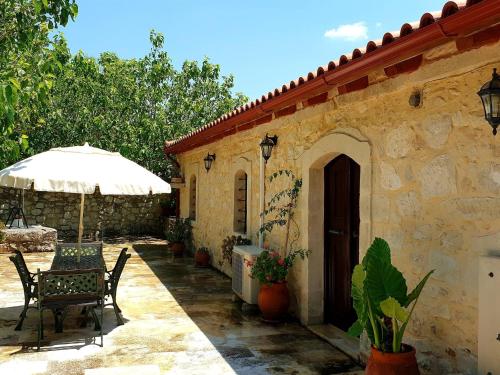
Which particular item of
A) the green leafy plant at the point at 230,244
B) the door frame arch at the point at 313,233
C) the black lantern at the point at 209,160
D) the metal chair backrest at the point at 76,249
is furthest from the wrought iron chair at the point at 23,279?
the black lantern at the point at 209,160

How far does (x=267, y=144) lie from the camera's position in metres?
6.44

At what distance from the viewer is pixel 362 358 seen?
4203 millimetres

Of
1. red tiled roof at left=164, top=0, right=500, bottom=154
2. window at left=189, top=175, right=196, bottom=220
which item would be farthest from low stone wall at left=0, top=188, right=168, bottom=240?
red tiled roof at left=164, top=0, right=500, bottom=154

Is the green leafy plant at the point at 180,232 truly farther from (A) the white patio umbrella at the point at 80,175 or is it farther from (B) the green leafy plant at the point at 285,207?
(A) the white patio umbrella at the point at 80,175

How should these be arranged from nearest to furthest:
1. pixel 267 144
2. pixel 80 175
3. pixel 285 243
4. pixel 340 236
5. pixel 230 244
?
pixel 80 175
pixel 340 236
pixel 285 243
pixel 267 144
pixel 230 244

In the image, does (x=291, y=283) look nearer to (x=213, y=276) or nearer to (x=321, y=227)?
A: (x=321, y=227)

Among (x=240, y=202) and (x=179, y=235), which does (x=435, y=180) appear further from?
(x=179, y=235)

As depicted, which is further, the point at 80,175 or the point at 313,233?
the point at 313,233

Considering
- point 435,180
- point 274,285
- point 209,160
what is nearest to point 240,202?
point 209,160

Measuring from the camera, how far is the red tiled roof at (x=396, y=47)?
2.68 meters

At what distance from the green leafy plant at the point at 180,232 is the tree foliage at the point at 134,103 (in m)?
4.06

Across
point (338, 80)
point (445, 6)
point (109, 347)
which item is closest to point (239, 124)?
point (338, 80)

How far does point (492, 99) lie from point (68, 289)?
→ 4352 mm

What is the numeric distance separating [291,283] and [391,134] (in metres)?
2.67
